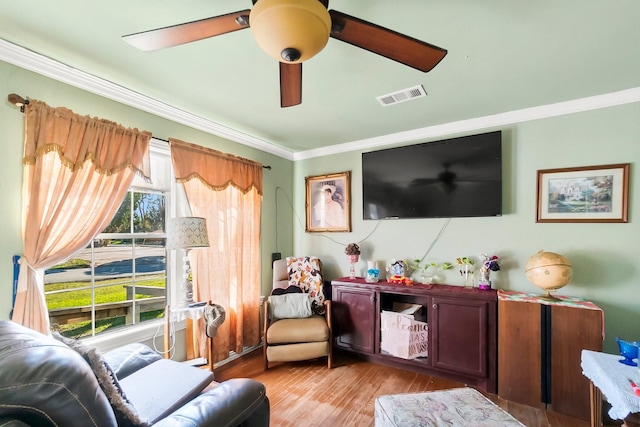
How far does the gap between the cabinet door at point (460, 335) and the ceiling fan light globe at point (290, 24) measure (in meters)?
2.36

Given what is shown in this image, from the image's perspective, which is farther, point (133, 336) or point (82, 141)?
point (133, 336)

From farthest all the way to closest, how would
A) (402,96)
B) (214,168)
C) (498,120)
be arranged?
(214,168)
(498,120)
(402,96)

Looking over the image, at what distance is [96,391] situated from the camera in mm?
871

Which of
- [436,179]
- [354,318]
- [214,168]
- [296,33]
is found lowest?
[354,318]

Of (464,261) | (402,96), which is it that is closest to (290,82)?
(402,96)

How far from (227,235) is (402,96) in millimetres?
2083

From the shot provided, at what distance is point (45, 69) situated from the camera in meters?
1.84

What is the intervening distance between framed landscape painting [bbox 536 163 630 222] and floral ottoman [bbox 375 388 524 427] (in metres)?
1.78

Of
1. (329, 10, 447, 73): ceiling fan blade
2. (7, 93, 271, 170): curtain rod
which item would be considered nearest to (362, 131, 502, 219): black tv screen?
(329, 10, 447, 73): ceiling fan blade

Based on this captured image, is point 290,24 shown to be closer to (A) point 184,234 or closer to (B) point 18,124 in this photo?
(A) point 184,234

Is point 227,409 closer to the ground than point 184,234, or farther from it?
closer to the ground

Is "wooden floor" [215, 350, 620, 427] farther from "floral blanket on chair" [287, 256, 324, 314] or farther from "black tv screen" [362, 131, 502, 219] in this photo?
"black tv screen" [362, 131, 502, 219]

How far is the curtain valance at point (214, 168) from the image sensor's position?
8.50 feet

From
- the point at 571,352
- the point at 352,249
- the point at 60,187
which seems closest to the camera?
the point at 60,187
